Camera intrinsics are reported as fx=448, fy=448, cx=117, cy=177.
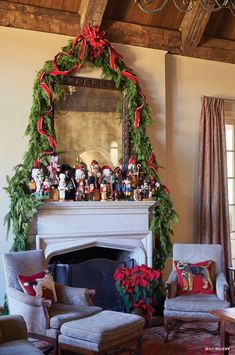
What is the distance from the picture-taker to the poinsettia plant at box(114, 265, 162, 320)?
184 inches

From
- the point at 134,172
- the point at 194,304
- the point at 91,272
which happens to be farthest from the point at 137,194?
the point at 194,304

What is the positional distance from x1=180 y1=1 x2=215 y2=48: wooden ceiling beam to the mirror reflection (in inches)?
50.6

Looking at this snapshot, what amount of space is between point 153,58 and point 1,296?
3.35m

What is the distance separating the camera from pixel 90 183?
509 cm

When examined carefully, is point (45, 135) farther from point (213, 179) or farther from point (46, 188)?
point (213, 179)

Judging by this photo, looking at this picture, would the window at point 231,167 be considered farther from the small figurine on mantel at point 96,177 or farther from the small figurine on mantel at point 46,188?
the small figurine on mantel at point 46,188

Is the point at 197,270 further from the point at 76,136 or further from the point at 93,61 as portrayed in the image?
the point at 93,61

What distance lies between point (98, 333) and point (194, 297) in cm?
152

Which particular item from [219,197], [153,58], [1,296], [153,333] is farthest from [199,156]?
[1,296]

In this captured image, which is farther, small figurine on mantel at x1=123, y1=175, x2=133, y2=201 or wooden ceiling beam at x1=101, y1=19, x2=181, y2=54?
wooden ceiling beam at x1=101, y1=19, x2=181, y2=54

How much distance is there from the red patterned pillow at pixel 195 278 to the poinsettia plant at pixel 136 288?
10.4 inches

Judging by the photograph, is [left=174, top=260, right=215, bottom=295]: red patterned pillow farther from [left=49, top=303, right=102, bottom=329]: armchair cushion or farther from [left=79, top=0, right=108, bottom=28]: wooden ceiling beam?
[left=79, top=0, right=108, bottom=28]: wooden ceiling beam

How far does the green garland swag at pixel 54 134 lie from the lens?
15.3ft

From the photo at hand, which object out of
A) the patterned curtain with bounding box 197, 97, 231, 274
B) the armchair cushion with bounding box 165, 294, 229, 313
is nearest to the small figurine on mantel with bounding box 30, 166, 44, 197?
the armchair cushion with bounding box 165, 294, 229, 313
